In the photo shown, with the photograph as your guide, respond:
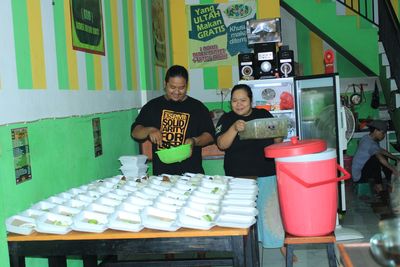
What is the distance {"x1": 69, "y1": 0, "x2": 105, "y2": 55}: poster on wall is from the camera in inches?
139

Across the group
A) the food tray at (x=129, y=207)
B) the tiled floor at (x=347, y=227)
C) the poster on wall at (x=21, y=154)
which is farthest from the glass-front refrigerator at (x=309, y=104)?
the poster on wall at (x=21, y=154)

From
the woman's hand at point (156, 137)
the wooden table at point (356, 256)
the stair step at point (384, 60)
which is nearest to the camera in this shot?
the wooden table at point (356, 256)

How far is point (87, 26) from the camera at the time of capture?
12.3 ft

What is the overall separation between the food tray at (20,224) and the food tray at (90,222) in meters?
0.22

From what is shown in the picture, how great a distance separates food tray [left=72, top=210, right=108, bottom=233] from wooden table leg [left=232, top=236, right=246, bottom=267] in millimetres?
610

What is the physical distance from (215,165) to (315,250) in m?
1.29

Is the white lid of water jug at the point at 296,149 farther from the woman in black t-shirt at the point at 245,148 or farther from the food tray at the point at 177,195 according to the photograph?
the woman in black t-shirt at the point at 245,148

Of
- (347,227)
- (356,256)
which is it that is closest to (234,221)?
(356,256)

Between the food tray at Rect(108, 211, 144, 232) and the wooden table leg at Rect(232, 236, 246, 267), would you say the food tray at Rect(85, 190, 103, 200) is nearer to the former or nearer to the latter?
the food tray at Rect(108, 211, 144, 232)

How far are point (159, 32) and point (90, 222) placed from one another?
420 cm

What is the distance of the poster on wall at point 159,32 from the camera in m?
5.94

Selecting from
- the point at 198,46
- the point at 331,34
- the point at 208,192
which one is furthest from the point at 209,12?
the point at 208,192

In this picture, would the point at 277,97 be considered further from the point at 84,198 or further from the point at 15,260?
the point at 15,260

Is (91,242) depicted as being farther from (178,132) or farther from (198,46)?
(198,46)
